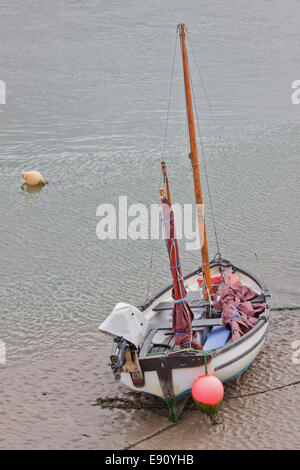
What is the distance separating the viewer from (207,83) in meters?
38.8

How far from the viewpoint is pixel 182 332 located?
1425 centimetres

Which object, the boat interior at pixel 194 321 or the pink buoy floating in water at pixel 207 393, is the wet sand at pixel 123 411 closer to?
the pink buoy floating in water at pixel 207 393

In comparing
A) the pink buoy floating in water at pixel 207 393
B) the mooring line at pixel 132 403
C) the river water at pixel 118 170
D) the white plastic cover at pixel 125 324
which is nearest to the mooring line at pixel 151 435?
the river water at pixel 118 170

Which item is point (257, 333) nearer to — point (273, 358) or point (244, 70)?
point (273, 358)

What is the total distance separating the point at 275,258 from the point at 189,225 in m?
4.16

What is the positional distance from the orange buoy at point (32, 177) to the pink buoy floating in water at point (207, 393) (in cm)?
1723

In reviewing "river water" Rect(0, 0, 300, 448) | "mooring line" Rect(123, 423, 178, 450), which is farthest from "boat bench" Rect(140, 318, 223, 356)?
"mooring line" Rect(123, 423, 178, 450)

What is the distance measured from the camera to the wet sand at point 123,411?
43.6 feet

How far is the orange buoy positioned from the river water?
0.48 m

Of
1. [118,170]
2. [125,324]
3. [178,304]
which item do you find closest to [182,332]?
[178,304]

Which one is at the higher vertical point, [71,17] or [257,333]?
[71,17]

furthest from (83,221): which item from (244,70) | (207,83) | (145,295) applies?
(244,70)

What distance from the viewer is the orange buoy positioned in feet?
92.1

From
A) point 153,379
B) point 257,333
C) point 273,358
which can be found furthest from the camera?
point 273,358
